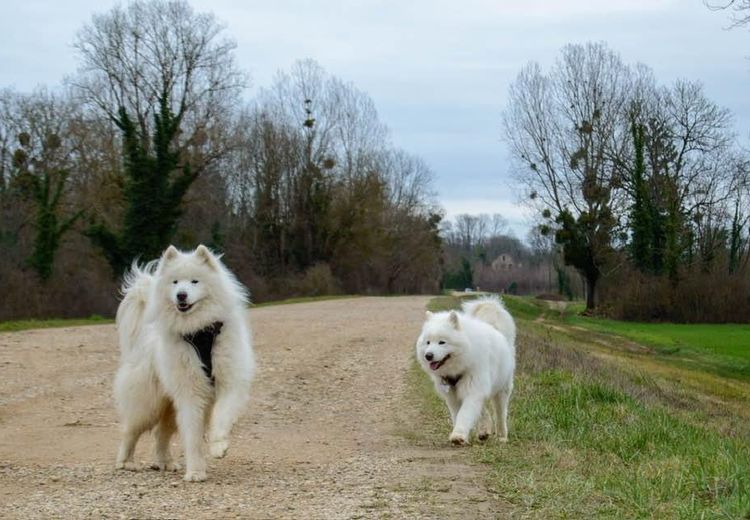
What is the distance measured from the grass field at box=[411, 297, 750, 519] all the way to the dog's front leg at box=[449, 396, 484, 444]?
203mm

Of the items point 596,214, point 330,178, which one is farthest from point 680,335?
point 330,178

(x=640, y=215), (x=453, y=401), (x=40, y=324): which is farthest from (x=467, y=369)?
(x=640, y=215)

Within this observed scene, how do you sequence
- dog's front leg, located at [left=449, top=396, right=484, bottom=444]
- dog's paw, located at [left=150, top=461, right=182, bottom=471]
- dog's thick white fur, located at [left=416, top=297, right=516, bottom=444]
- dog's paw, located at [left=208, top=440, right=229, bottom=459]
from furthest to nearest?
dog's thick white fur, located at [left=416, top=297, right=516, bottom=444] < dog's front leg, located at [left=449, top=396, right=484, bottom=444] < dog's paw, located at [left=150, top=461, right=182, bottom=471] < dog's paw, located at [left=208, top=440, right=229, bottom=459]

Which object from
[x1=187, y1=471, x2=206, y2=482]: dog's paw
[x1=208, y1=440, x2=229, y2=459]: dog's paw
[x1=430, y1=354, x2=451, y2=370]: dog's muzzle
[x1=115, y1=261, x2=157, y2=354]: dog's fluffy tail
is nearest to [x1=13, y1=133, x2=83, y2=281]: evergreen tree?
[x1=115, y1=261, x2=157, y2=354]: dog's fluffy tail

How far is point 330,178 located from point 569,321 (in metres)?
24.6

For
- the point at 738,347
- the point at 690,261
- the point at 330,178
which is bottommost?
the point at 738,347

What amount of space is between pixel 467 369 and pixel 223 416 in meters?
3.06

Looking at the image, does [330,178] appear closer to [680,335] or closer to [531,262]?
[680,335]

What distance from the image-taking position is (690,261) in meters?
67.9

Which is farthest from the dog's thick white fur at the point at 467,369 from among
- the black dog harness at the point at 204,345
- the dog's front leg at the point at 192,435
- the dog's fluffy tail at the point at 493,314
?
the dog's front leg at the point at 192,435

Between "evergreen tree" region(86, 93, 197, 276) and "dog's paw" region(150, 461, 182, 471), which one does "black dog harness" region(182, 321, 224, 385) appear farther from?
"evergreen tree" region(86, 93, 197, 276)

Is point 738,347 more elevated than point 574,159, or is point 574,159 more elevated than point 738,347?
point 574,159

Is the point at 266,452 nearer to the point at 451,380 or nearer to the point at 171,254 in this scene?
the point at 451,380

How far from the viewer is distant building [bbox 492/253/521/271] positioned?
486 feet
